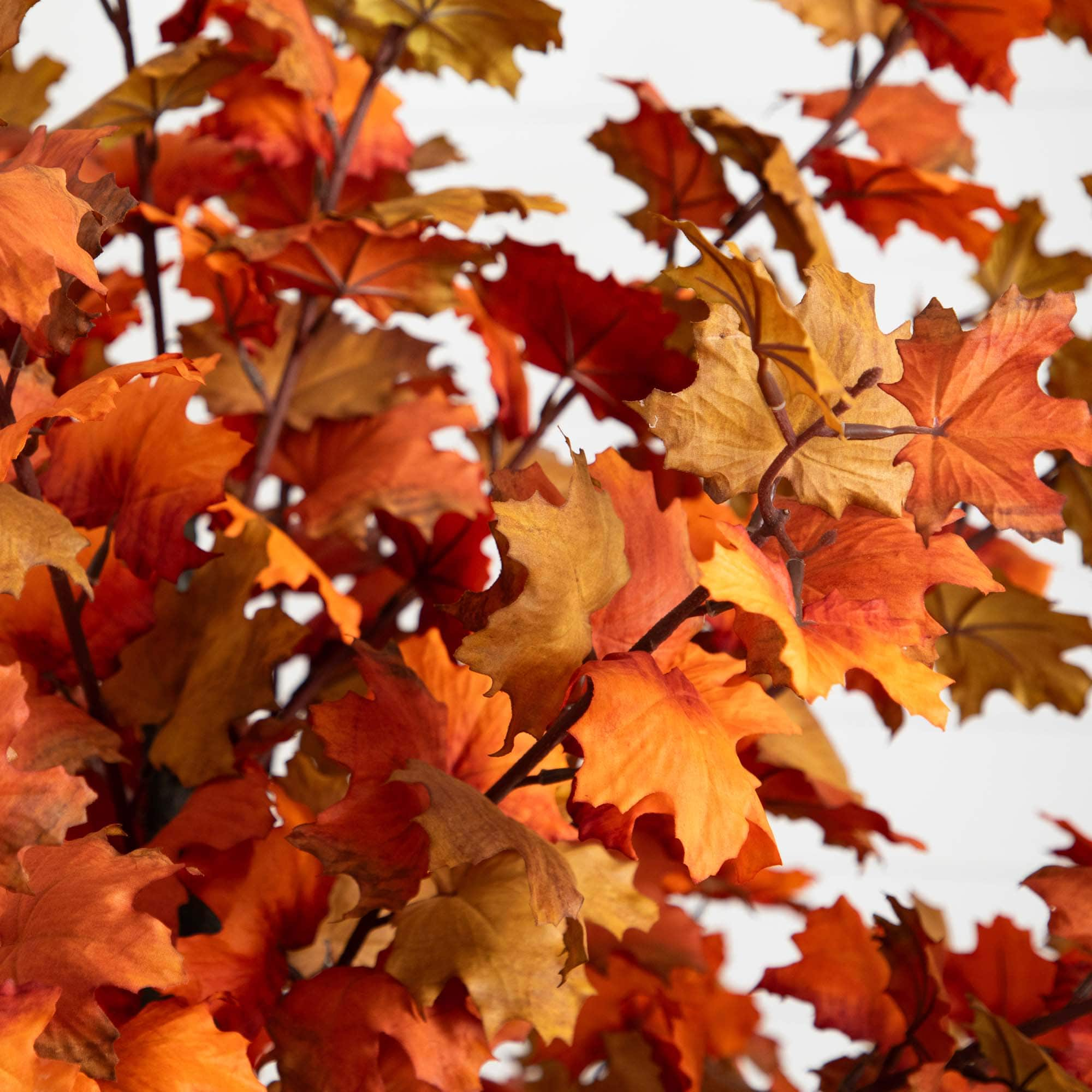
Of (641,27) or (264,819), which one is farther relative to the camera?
(641,27)

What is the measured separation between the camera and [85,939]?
0.71 ft

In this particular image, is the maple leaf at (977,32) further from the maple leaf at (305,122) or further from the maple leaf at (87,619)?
the maple leaf at (87,619)

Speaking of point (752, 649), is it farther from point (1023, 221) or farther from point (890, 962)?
point (1023, 221)

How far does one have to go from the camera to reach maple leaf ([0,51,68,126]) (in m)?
0.38

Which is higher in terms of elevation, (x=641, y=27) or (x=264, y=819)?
(x=641, y=27)

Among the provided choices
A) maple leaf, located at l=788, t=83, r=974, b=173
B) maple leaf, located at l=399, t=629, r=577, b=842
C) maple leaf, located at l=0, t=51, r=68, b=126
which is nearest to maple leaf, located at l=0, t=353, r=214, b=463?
maple leaf, located at l=399, t=629, r=577, b=842

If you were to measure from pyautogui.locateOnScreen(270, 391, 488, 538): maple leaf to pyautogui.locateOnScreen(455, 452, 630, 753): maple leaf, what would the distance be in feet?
0.45

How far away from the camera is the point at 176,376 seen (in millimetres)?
283

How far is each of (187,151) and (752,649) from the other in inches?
12.1

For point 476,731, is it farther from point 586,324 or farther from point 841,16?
point 841,16

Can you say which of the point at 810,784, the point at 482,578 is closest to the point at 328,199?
the point at 482,578

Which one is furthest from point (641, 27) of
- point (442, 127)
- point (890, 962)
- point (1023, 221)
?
point (890, 962)

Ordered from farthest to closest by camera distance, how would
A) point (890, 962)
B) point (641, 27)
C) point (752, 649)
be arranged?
point (641, 27)
point (890, 962)
point (752, 649)

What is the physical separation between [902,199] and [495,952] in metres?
0.29
